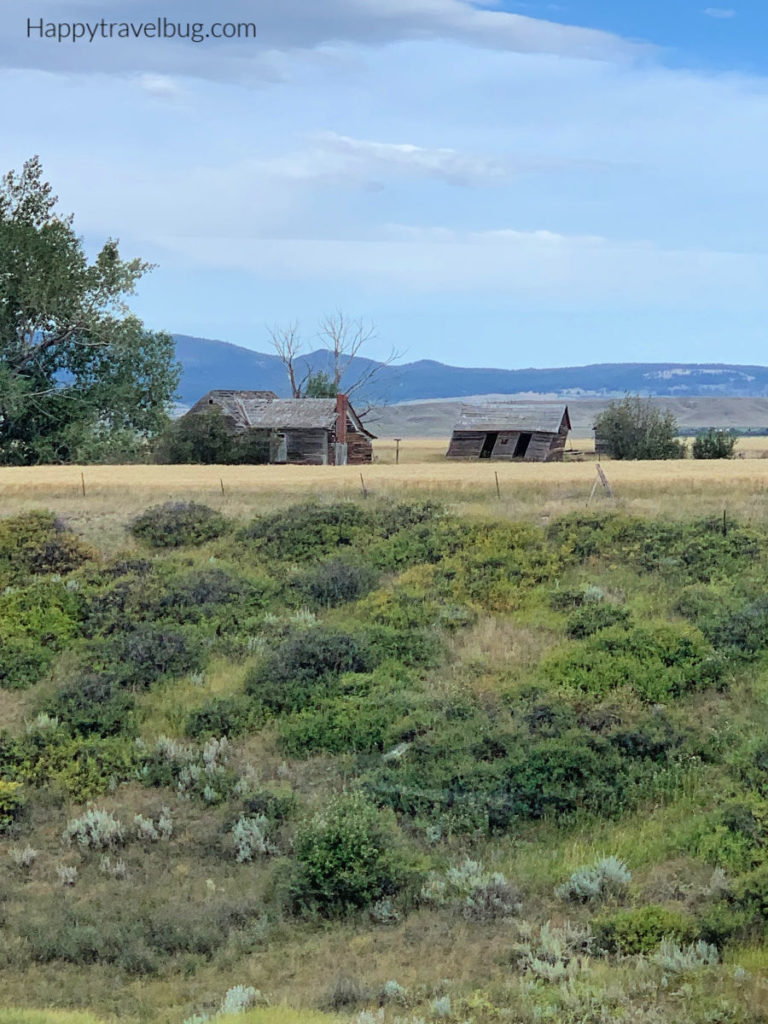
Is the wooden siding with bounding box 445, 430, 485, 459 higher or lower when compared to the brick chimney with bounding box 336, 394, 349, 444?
lower

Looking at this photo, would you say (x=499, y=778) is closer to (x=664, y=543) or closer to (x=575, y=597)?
(x=575, y=597)

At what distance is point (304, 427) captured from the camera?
6631 cm

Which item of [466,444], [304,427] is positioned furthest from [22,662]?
[466,444]

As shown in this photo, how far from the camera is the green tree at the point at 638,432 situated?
6881cm

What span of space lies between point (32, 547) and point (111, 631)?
5.83 meters

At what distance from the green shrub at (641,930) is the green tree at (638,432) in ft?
188

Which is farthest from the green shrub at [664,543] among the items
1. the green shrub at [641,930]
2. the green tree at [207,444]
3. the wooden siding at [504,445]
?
the wooden siding at [504,445]

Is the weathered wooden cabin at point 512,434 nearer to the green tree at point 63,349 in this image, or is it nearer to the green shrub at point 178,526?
the green tree at point 63,349

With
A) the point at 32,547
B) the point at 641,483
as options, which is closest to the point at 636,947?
the point at 32,547

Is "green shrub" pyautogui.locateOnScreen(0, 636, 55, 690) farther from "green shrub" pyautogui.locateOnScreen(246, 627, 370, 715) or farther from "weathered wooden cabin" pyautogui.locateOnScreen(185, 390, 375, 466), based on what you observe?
"weathered wooden cabin" pyautogui.locateOnScreen(185, 390, 375, 466)

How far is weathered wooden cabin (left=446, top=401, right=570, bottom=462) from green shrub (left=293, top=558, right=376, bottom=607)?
151 ft

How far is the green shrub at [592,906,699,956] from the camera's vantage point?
12375 millimetres

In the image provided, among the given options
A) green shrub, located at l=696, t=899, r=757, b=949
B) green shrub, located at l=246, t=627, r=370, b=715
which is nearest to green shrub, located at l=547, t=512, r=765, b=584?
green shrub, located at l=246, t=627, r=370, b=715

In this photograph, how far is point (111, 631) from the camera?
2494 centimetres
